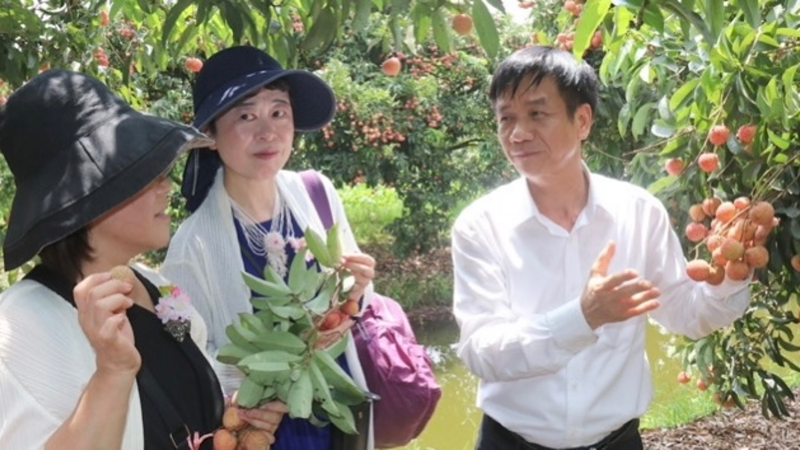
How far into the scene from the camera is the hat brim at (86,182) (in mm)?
1262

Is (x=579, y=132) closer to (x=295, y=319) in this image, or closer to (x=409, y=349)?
(x=409, y=349)

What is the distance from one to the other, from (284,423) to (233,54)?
767mm

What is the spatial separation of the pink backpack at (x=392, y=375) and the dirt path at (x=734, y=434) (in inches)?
106

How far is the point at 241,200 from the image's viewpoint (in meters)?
1.93

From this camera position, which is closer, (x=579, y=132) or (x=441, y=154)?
(x=579, y=132)

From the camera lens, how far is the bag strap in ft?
6.57

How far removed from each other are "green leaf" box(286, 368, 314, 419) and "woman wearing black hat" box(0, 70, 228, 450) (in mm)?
125

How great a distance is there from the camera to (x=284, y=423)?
1833 millimetres

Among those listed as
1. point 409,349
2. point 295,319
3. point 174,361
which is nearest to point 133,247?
point 174,361

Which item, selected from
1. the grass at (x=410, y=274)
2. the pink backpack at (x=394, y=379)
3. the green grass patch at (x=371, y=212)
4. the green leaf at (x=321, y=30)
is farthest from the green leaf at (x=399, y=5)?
the green grass patch at (x=371, y=212)

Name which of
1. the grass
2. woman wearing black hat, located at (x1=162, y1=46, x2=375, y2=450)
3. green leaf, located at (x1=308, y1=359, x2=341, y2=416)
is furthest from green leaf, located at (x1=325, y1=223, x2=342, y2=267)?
the grass

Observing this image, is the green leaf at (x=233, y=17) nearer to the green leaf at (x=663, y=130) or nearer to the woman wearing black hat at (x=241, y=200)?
the woman wearing black hat at (x=241, y=200)

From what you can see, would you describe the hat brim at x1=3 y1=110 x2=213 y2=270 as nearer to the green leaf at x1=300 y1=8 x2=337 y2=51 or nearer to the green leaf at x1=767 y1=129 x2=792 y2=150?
the green leaf at x1=300 y1=8 x2=337 y2=51

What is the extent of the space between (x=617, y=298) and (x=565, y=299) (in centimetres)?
29
